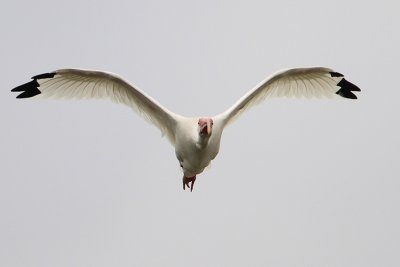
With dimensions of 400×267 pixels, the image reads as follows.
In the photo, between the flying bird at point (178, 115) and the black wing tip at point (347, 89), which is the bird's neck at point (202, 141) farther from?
the black wing tip at point (347, 89)

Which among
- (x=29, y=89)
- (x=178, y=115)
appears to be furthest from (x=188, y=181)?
(x=29, y=89)

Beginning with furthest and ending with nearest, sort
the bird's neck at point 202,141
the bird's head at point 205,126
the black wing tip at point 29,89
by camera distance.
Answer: the black wing tip at point 29,89
the bird's neck at point 202,141
the bird's head at point 205,126

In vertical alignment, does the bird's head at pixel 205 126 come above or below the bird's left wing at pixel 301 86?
below

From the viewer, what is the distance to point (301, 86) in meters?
18.5

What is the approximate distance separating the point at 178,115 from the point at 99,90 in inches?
87.6

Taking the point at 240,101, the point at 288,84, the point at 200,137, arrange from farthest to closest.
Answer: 1. the point at 288,84
2. the point at 240,101
3. the point at 200,137

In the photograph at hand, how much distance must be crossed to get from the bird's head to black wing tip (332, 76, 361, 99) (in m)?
4.62

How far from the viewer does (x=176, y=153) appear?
17156 mm

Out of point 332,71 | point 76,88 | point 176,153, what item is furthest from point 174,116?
point 332,71

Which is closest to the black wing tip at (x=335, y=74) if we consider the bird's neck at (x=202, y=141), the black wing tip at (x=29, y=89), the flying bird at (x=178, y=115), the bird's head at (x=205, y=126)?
the flying bird at (x=178, y=115)

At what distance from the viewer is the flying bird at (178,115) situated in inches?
640

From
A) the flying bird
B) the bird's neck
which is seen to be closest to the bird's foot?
the flying bird

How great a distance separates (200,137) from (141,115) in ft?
8.47

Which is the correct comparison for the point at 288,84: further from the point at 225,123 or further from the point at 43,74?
the point at 43,74
